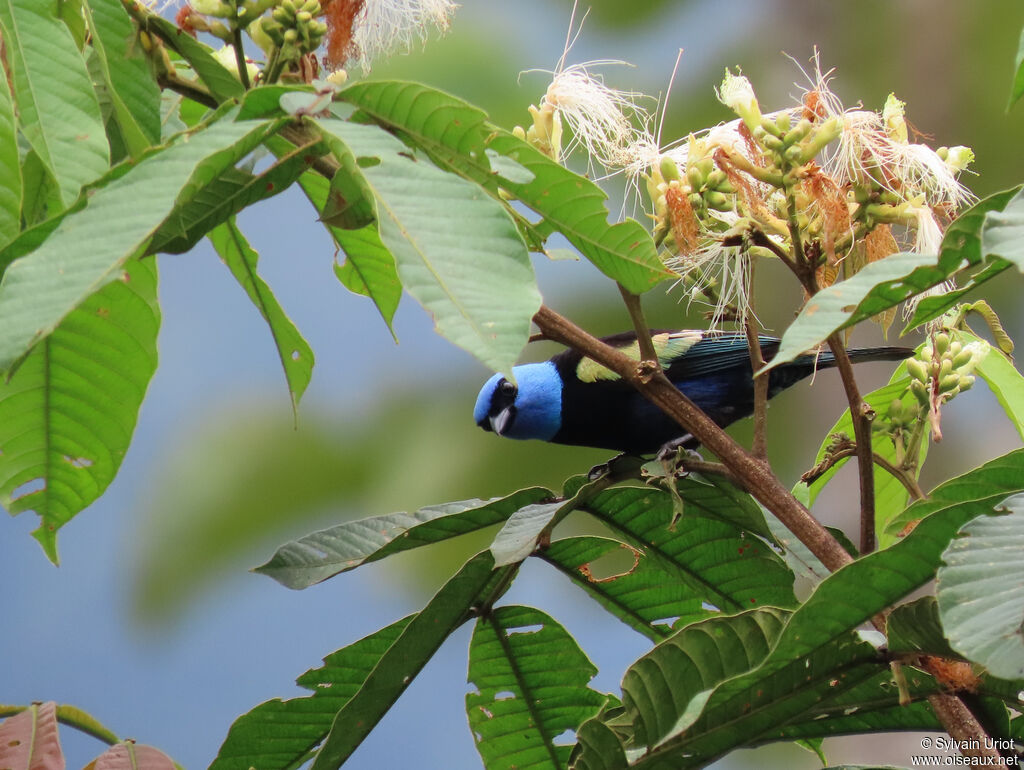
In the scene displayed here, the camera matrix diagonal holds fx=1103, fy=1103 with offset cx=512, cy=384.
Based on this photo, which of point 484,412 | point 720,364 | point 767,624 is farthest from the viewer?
point 484,412

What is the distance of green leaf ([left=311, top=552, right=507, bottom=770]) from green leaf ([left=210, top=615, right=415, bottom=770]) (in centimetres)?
9

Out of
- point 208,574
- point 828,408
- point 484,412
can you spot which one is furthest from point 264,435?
point 828,408

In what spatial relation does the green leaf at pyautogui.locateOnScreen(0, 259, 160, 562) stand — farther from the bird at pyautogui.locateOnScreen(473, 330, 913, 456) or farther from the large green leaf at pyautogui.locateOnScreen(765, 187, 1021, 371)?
the bird at pyautogui.locateOnScreen(473, 330, 913, 456)

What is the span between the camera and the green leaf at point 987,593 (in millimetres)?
648

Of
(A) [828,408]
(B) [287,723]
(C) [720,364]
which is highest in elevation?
(A) [828,408]

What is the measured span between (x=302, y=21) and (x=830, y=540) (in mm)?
589

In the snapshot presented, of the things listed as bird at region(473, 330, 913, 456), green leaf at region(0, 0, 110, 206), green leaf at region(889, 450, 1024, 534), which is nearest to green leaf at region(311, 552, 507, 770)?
green leaf at region(889, 450, 1024, 534)

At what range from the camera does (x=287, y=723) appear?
1.09 m

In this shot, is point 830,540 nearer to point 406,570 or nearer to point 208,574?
point 406,570

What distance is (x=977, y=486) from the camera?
0.90 metres

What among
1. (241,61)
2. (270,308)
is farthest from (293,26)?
(270,308)

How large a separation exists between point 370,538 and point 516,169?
1.54 feet

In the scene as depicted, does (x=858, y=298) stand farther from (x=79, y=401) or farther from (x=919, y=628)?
(x=79, y=401)

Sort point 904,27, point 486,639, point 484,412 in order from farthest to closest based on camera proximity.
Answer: point 904,27, point 484,412, point 486,639
